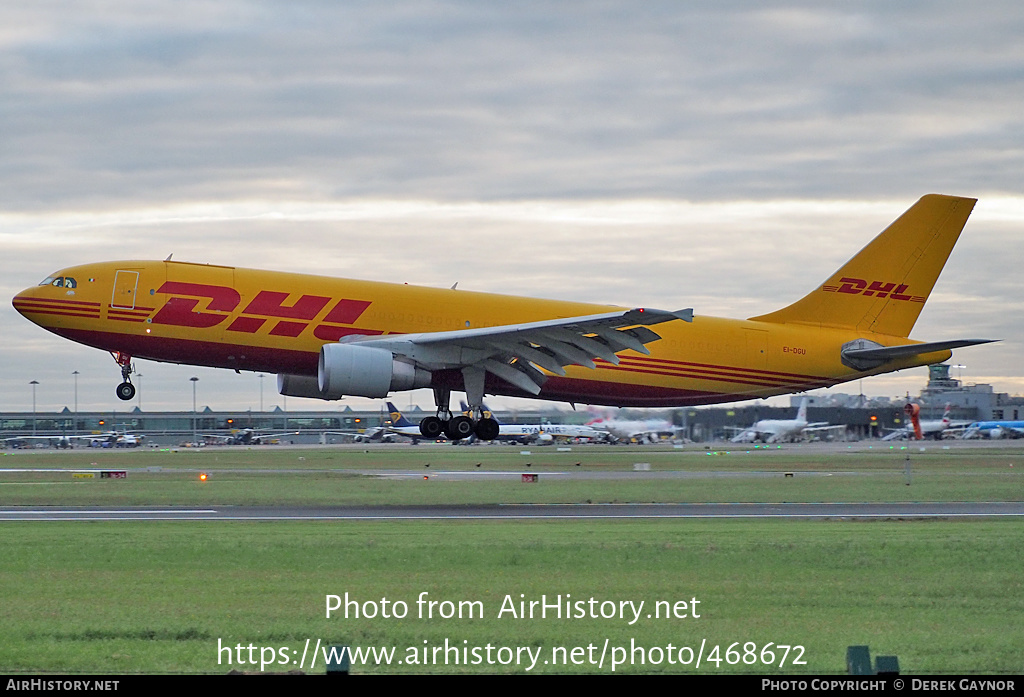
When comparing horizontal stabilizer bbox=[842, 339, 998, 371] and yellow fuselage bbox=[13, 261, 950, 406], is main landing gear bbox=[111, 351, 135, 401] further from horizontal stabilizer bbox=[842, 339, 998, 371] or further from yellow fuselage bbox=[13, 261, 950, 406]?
horizontal stabilizer bbox=[842, 339, 998, 371]

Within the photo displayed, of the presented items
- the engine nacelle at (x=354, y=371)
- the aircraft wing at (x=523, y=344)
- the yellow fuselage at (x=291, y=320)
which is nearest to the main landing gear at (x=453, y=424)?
the yellow fuselage at (x=291, y=320)

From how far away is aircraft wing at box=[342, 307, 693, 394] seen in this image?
112ft

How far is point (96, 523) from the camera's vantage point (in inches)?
977

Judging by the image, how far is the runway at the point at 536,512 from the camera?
87.3ft

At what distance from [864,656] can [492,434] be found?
30314 millimetres

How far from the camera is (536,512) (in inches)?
1116

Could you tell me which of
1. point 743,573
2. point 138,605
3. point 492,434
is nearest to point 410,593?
point 138,605

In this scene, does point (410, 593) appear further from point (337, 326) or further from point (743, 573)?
point (337, 326)

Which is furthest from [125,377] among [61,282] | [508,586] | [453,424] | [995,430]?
[995,430]

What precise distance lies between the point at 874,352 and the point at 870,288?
9.15 feet

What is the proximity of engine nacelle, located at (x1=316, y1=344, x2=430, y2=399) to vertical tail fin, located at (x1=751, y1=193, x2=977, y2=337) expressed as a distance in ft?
47.5

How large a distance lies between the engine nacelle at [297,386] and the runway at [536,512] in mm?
7931

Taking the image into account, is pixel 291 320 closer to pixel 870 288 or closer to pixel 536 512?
pixel 536 512

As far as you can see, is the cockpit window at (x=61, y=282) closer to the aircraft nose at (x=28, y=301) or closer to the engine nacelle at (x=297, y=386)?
the aircraft nose at (x=28, y=301)
